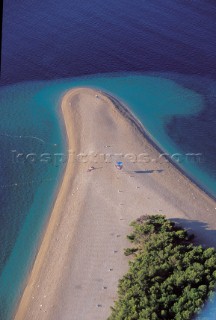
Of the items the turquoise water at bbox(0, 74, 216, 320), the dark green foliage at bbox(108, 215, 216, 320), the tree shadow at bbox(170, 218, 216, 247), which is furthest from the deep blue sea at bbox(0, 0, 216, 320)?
the tree shadow at bbox(170, 218, 216, 247)

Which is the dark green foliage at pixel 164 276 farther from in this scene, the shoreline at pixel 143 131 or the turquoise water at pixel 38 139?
the turquoise water at pixel 38 139

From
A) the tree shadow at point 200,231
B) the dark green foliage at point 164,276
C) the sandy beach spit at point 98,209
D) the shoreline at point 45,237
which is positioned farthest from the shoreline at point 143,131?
the dark green foliage at point 164,276

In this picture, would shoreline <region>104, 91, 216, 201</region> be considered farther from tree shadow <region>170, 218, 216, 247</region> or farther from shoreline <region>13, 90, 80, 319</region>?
shoreline <region>13, 90, 80, 319</region>

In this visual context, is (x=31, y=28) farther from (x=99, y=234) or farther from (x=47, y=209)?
(x=99, y=234)

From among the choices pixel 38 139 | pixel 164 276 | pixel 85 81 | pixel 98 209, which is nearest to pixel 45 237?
pixel 98 209

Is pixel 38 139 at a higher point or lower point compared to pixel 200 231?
higher

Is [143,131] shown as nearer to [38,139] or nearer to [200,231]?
[38,139]
